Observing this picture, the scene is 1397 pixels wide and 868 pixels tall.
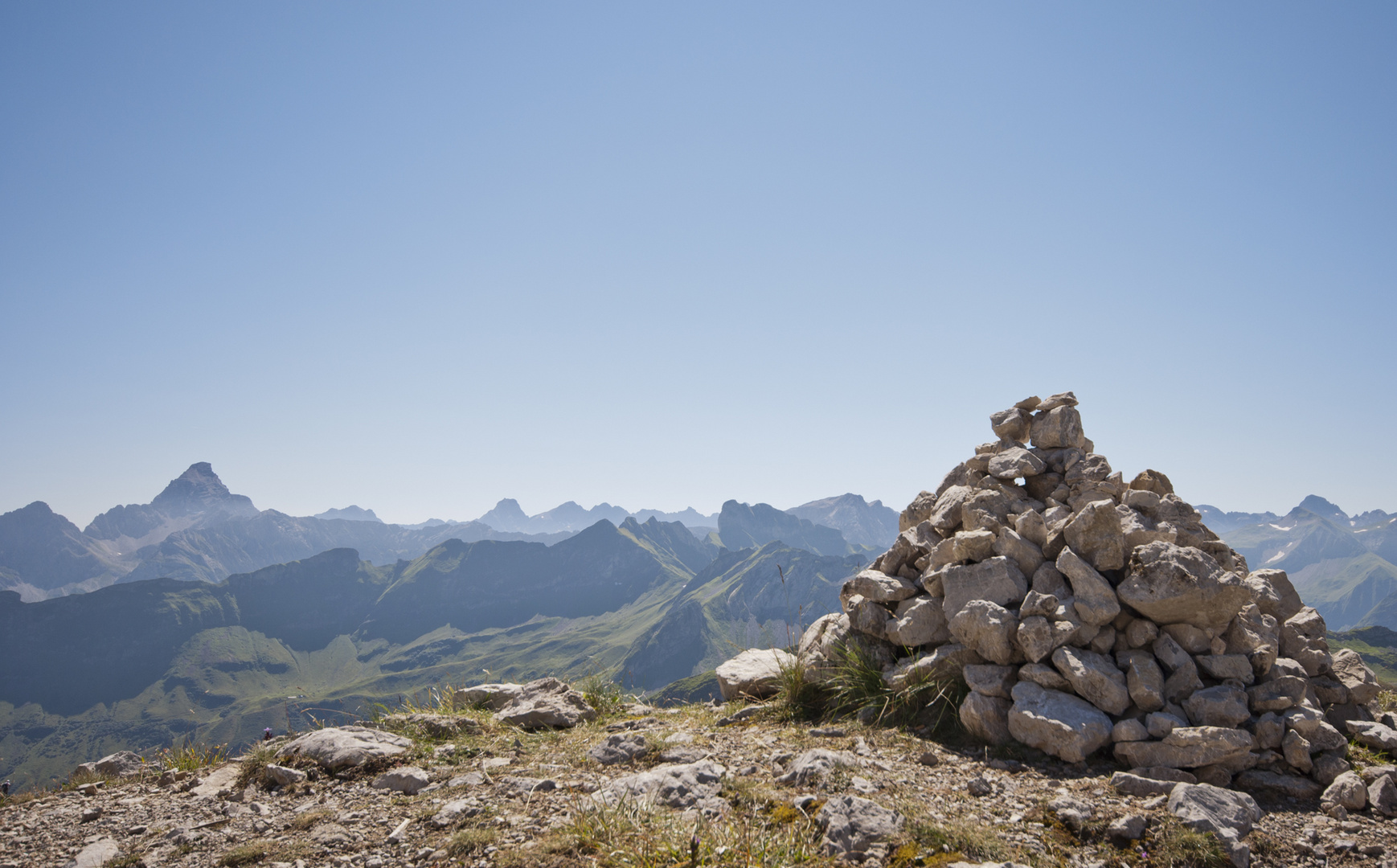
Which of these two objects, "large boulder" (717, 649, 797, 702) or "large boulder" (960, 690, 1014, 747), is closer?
"large boulder" (960, 690, 1014, 747)

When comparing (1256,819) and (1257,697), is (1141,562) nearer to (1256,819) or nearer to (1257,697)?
(1257,697)

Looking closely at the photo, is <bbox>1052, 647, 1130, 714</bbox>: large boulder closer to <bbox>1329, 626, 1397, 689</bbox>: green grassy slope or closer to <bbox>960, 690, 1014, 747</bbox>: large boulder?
<bbox>960, 690, 1014, 747</bbox>: large boulder

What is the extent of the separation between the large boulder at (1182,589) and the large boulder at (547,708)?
29.1ft

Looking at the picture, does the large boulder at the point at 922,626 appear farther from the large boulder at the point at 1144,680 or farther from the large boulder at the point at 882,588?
the large boulder at the point at 1144,680

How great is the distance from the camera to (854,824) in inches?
236

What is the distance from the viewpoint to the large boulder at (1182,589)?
873cm

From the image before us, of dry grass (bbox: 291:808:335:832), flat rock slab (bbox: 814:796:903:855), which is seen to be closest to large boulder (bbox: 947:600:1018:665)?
flat rock slab (bbox: 814:796:903:855)

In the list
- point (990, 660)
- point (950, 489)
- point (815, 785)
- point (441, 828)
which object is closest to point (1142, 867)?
point (815, 785)

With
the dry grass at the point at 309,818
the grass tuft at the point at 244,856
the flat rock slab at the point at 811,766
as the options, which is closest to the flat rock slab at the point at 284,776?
the dry grass at the point at 309,818

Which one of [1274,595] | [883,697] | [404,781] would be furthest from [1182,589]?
[404,781]

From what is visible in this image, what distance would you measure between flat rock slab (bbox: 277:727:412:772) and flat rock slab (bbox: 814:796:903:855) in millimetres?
6028

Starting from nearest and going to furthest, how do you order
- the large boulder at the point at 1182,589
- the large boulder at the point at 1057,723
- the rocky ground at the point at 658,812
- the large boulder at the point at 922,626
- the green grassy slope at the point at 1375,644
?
the rocky ground at the point at 658,812 → the large boulder at the point at 1057,723 → the large boulder at the point at 1182,589 → the large boulder at the point at 922,626 → the green grassy slope at the point at 1375,644

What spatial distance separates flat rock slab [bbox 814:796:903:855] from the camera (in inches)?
227

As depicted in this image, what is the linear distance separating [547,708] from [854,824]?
665 centimetres
